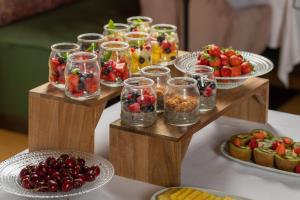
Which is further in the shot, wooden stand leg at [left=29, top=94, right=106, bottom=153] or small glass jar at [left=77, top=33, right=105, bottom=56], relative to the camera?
small glass jar at [left=77, top=33, right=105, bottom=56]

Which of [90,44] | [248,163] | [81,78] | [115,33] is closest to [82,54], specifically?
[81,78]

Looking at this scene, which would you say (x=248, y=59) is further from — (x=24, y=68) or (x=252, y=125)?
(x=24, y=68)

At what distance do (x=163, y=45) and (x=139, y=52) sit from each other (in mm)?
99

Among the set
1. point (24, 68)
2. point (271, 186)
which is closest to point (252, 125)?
point (271, 186)

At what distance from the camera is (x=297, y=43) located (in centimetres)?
351

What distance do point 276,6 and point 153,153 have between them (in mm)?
1990

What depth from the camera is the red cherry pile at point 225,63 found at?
196cm

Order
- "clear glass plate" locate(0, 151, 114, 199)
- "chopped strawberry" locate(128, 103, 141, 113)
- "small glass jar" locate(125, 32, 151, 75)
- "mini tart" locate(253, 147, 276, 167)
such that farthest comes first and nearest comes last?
"small glass jar" locate(125, 32, 151, 75), "mini tart" locate(253, 147, 276, 167), "chopped strawberry" locate(128, 103, 141, 113), "clear glass plate" locate(0, 151, 114, 199)

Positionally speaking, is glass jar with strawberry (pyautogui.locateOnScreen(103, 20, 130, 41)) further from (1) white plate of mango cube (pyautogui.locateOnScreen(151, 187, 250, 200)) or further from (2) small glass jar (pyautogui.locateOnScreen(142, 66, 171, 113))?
(1) white plate of mango cube (pyautogui.locateOnScreen(151, 187, 250, 200))

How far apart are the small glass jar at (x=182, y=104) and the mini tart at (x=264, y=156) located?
203 mm

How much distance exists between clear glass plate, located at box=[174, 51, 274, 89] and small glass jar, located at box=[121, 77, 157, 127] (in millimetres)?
280

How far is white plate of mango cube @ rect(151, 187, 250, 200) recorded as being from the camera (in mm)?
1586

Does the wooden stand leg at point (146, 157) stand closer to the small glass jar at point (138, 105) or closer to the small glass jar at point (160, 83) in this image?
the small glass jar at point (138, 105)

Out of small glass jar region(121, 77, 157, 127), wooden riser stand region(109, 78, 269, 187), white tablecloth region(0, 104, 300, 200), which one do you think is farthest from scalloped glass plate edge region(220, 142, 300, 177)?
small glass jar region(121, 77, 157, 127)
